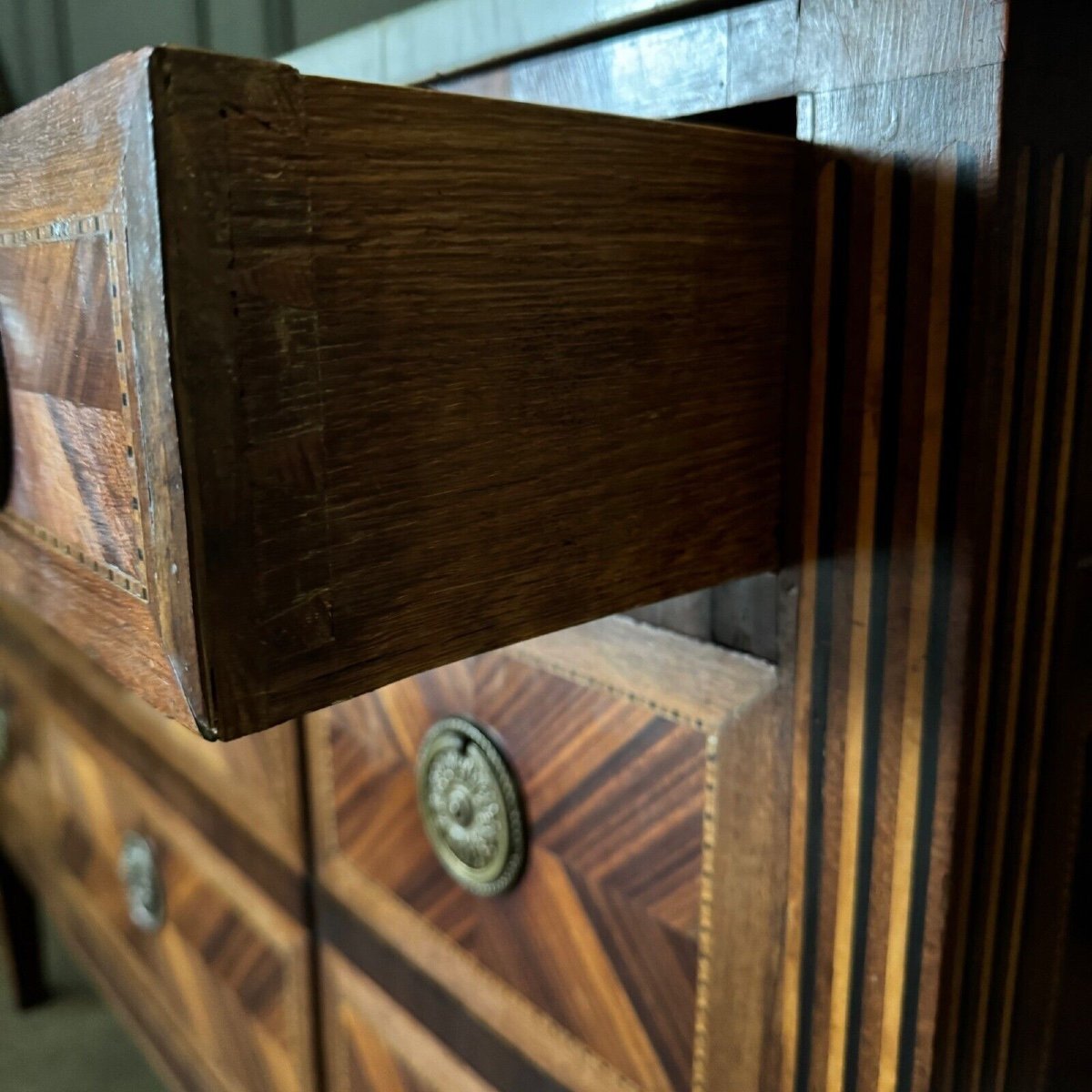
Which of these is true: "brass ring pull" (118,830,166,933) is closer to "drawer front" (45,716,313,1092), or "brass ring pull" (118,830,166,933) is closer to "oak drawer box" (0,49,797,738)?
"drawer front" (45,716,313,1092)

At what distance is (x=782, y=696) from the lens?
1.76 feet

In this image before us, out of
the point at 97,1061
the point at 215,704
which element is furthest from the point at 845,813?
the point at 97,1061

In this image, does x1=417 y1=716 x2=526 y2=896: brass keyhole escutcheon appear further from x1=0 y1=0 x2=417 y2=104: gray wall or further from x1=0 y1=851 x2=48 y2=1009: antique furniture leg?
x1=0 y1=851 x2=48 y2=1009: antique furniture leg

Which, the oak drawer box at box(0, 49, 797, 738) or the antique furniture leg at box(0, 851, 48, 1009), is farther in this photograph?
the antique furniture leg at box(0, 851, 48, 1009)

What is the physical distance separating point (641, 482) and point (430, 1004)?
539 mm

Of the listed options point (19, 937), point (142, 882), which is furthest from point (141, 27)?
point (19, 937)

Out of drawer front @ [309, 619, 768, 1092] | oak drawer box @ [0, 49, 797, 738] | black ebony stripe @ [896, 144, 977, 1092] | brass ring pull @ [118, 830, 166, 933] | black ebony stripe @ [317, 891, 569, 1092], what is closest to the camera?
oak drawer box @ [0, 49, 797, 738]

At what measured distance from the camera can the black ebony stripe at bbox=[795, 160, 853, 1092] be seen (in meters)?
0.48

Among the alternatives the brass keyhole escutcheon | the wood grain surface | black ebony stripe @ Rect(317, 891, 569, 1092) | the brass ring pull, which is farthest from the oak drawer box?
the brass ring pull

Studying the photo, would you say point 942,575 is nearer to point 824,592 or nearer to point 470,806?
point 824,592

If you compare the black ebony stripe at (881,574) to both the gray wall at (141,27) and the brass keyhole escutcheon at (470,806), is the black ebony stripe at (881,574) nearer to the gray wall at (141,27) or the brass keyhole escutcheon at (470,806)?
the brass keyhole escutcheon at (470,806)

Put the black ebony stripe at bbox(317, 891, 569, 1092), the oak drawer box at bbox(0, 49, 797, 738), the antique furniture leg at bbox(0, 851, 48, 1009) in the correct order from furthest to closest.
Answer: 1. the antique furniture leg at bbox(0, 851, 48, 1009)
2. the black ebony stripe at bbox(317, 891, 569, 1092)
3. the oak drawer box at bbox(0, 49, 797, 738)

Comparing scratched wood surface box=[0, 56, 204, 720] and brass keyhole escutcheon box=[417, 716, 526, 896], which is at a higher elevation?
scratched wood surface box=[0, 56, 204, 720]

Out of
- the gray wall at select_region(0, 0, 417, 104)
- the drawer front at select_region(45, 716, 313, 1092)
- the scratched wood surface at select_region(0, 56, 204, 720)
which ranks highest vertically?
the gray wall at select_region(0, 0, 417, 104)
